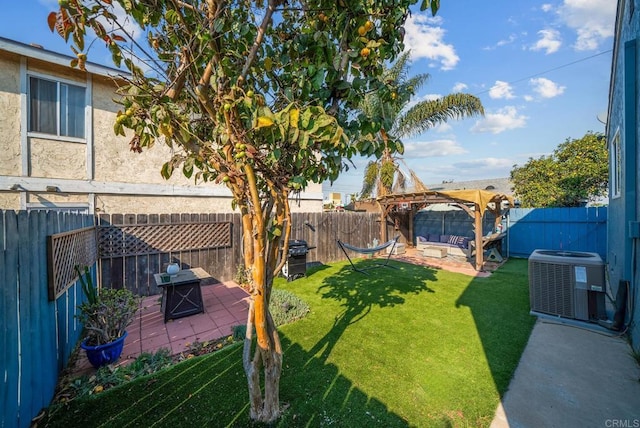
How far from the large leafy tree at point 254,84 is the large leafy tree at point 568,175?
14.9 meters

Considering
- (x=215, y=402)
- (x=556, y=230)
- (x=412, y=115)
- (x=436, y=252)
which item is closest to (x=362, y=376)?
(x=215, y=402)

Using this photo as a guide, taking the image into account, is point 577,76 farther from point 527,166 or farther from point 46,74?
point 46,74

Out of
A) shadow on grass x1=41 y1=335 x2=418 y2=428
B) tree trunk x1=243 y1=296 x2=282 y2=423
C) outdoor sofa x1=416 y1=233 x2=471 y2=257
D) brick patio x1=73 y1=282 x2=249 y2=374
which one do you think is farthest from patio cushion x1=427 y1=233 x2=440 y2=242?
tree trunk x1=243 y1=296 x2=282 y2=423

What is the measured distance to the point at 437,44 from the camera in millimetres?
8508

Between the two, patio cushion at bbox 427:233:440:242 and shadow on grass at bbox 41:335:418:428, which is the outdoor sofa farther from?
shadow on grass at bbox 41:335:418:428

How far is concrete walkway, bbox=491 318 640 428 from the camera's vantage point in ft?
7.11

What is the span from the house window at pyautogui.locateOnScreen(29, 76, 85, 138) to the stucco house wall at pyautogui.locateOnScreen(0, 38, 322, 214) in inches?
4.5

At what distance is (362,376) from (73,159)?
24.1ft

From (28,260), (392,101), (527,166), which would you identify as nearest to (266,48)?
(392,101)

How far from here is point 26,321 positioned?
6.59 ft

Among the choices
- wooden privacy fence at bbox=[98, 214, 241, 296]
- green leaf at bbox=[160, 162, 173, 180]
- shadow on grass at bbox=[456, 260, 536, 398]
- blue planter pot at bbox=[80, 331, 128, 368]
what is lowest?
shadow on grass at bbox=[456, 260, 536, 398]

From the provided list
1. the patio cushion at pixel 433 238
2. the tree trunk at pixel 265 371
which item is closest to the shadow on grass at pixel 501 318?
the tree trunk at pixel 265 371

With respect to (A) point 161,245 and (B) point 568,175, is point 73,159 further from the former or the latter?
(B) point 568,175

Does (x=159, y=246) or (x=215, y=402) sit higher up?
(x=159, y=246)
